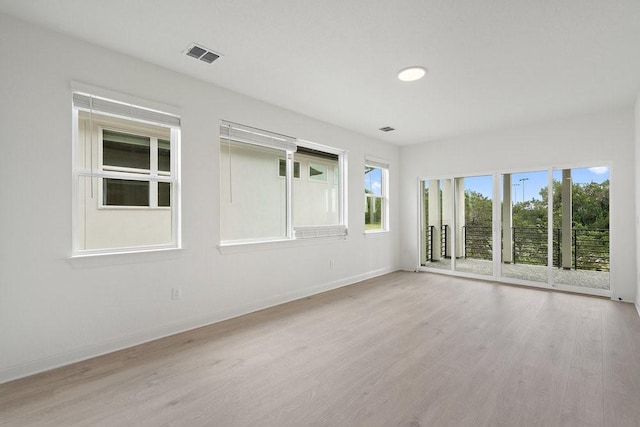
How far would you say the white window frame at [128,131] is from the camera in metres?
2.60

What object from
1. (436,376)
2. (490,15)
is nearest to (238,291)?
(436,376)

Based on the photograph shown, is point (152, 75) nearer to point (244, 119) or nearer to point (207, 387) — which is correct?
point (244, 119)

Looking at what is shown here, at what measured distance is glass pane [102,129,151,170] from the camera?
9.30ft

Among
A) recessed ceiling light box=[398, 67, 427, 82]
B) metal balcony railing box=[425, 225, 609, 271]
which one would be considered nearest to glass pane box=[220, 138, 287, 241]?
recessed ceiling light box=[398, 67, 427, 82]

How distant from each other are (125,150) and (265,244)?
6.07 feet

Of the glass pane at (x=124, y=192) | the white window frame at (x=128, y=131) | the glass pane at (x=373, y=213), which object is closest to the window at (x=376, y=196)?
the glass pane at (x=373, y=213)

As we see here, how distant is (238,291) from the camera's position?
3.68 m

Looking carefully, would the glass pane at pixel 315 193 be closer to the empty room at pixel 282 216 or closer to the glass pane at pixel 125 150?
the empty room at pixel 282 216

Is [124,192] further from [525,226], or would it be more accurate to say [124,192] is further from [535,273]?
[535,273]

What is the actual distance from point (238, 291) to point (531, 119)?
5000 mm

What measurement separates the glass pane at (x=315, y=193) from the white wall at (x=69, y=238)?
854 millimetres

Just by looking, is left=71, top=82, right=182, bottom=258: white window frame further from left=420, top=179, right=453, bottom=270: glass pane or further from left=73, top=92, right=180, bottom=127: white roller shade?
left=420, top=179, right=453, bottom=270: glass pane

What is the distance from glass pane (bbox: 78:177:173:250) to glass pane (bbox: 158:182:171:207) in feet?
0.24

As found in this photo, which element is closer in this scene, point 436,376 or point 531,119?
point 436,376
